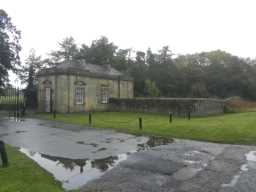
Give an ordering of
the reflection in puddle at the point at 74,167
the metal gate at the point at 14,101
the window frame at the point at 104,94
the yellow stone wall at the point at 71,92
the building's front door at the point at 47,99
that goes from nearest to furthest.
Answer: the reflection in puddle at the point at 74,167 → the metal gate at the point at 14,101 → the yellow stone wall at the point at 71,92 → the building's front door at the point at 47,99 → the window frame at the point at 104,94

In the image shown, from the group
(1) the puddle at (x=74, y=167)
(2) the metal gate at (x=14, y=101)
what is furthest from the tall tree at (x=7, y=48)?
(1) the puddle at (x=74, y=167)

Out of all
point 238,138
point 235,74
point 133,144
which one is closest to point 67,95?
point 133,144

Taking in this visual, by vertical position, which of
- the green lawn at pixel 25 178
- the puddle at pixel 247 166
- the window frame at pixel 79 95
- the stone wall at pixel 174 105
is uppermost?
the window frame at pixel 79 95

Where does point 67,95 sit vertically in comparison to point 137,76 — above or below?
below

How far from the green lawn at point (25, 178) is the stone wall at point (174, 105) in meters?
16.9

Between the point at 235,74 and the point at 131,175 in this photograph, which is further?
the point at 235,74

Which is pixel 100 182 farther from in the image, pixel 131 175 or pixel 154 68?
pixel 154 68

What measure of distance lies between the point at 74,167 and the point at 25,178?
1.53m

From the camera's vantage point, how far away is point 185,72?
4831 cm

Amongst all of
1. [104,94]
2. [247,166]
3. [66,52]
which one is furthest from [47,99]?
[66,52]

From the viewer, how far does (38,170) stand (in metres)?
7.07

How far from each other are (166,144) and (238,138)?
3590 millimetres

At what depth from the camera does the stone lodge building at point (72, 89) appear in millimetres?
25656

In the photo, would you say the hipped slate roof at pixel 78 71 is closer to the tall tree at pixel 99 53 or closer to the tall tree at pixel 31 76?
the tall tree at pixel 31 76
